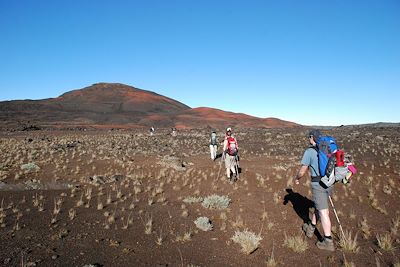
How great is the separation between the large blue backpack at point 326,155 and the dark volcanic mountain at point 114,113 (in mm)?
66488

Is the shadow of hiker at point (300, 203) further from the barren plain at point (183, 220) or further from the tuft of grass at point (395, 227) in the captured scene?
the tuft of grass at point (395, 227)

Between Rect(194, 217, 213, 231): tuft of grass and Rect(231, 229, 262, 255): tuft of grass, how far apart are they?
90cm

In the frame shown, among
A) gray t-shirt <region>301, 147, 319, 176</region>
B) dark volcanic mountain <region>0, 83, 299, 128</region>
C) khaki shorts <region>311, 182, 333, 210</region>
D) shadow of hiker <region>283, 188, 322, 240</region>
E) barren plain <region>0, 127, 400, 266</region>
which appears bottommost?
barren plain <region>0, 127, 400, 266</region>

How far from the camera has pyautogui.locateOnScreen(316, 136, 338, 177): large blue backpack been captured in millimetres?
6711

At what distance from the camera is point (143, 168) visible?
709 inches

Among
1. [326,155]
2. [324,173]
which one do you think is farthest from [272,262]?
[326,155]

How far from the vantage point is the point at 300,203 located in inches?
425

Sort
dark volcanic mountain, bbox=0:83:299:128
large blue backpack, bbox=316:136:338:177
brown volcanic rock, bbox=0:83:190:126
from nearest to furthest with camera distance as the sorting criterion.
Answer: large blue backpack, bbox=316:136:338:177, dark volcanic mountain, bbox=0:83:299:128, brown volcanic rock, bbox=0:83:190:126

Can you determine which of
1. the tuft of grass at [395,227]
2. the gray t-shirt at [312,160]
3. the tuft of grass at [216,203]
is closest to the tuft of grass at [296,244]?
the gray t-shirt at [312,160]

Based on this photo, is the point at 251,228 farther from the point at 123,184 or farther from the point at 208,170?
the point at 208,170

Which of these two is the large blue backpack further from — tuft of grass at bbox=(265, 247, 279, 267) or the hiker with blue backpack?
tuft of grass at bbox=(265, 247, 279, 267)

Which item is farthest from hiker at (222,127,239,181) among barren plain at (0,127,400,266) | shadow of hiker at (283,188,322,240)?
shadow of hiker at (283,188,322,240)

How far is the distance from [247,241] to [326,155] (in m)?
2.34

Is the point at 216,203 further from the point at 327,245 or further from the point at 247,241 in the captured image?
the point at 327,245
